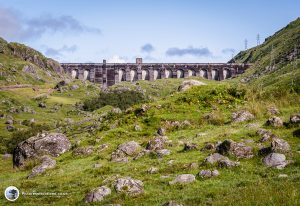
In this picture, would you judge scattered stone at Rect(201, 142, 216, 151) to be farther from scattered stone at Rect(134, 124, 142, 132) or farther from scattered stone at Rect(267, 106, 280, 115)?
scattered stone at Rect(134, 124, 142, 132)

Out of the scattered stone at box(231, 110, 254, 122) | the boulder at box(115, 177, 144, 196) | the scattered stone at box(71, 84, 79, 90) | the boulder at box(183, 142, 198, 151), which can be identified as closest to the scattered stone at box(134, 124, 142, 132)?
the scattered stone at box(231, 110, 254, 122)

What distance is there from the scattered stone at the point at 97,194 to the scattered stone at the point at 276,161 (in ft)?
23.1

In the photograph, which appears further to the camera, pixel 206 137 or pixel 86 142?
pixel 86 142

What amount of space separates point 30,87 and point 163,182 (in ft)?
453

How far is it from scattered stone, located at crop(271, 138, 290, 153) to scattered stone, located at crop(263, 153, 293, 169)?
681 millimetres

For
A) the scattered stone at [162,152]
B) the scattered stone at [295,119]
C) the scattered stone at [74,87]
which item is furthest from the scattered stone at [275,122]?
the scattered stone at [74,87]

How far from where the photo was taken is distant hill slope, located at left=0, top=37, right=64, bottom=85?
497 ft

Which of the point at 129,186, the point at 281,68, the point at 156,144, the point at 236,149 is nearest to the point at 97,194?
the point at 129,186

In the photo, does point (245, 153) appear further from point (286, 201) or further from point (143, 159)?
point (286, 201)

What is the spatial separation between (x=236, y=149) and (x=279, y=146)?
6.62 ft

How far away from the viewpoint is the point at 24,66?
168 metres

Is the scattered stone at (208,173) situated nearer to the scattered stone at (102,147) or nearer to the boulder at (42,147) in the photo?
the scattered stone at (102,147)

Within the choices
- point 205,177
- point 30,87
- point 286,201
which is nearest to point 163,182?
point 205,177

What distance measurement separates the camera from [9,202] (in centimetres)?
1780
